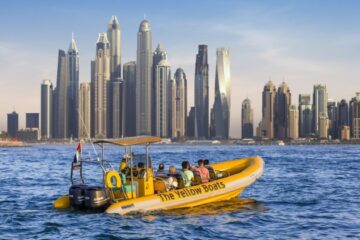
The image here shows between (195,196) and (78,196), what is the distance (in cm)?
429

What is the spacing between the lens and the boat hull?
19500 millimetres

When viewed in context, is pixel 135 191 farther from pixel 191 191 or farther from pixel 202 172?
pixel 202 172

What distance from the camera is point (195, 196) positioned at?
2134 centimetres

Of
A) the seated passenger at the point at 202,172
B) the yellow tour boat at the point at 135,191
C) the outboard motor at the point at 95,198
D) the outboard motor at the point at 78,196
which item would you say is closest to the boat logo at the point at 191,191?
the yellow tour boat at the point at 135,191

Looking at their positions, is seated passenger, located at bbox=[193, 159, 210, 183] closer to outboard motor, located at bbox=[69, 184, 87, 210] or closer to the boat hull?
the boat hull

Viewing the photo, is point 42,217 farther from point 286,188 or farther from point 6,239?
point 286,188

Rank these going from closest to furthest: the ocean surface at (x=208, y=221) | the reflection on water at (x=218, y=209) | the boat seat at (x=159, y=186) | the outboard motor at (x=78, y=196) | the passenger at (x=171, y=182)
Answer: the ocean surface at (x=208, y=221), the outboard motor at (x=78, y=196), the reflection on water at (x=218, y=209), the boat seat at (x=159, y=186), the passenger at (x=171, y=182)

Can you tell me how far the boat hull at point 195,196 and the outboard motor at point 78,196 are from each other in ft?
3.34

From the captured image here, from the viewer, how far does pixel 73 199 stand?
64.8 feet

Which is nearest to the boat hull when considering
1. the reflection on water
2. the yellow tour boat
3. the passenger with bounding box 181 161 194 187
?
the yellow tour boat

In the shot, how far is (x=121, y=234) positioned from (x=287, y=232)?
4.94 metres

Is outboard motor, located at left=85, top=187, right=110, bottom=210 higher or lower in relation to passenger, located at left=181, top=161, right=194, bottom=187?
lower

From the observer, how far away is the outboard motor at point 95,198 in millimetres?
19234

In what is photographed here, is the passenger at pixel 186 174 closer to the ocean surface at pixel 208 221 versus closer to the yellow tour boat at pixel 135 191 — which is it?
the yellow tour boat at pixel 135 191
